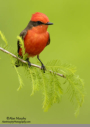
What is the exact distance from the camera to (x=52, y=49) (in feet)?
22.4

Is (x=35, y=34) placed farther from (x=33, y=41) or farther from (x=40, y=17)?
(x=40, y=17)

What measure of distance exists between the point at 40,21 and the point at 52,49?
3.36 meters

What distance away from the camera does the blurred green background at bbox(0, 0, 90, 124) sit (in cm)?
570

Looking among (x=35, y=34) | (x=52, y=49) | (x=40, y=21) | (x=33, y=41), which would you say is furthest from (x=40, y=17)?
(x=52, y=49)

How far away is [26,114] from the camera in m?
5.52

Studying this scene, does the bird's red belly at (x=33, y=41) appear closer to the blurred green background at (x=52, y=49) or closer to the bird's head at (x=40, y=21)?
the bird's head at (x=40, y=21)

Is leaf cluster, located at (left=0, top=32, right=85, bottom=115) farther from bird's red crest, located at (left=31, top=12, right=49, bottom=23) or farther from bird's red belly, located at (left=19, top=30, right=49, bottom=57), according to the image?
bird's red crest, located at (left=31, top=12, right=49, bottom=23)

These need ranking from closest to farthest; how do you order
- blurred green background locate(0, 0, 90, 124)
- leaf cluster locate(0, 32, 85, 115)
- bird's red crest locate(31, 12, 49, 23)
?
1. leaf cluster locate(0, 32, 85, 115)
2. bird's red crest locate(31, 12, 49, 23)
3. blurred green background locate(0, 0, 90, 124)

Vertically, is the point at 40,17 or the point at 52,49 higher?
the point at 40,17

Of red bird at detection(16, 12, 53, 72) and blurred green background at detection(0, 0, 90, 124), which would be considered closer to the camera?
red bird at detection(16, 12, 53, 72)

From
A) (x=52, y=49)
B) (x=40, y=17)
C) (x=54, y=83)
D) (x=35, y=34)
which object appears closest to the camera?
(x=54, y=83)

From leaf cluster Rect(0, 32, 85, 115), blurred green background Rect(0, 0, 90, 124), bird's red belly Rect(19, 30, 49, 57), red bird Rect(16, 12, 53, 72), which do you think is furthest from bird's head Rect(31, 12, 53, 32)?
blurred green background Rect(0, 0, 90, 124)

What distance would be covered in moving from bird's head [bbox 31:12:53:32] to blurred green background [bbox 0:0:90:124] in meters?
2.34

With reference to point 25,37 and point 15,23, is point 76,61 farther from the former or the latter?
point 25,37
